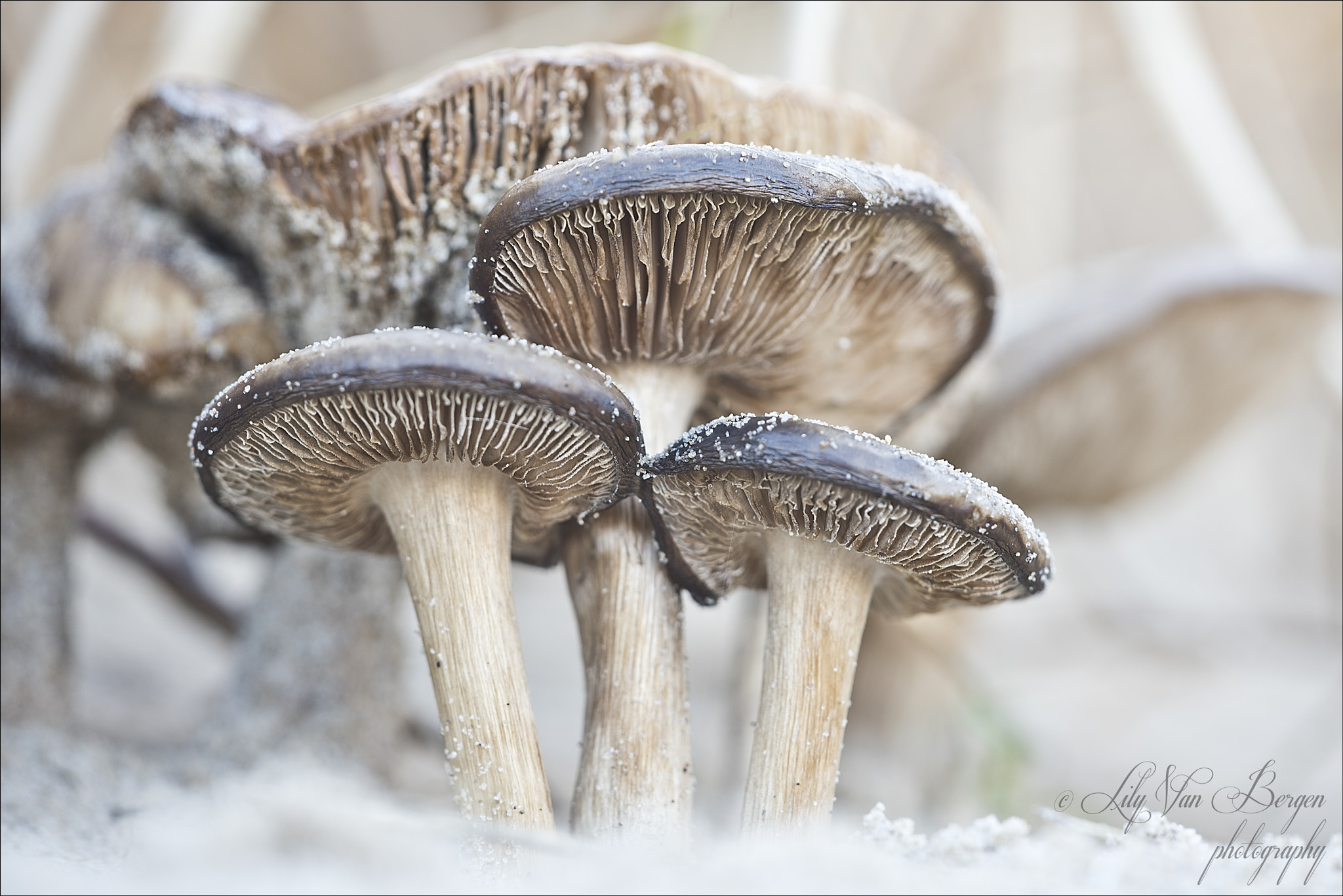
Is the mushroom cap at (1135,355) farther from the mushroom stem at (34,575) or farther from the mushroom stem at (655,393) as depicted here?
the mushroom stem at (34,575)

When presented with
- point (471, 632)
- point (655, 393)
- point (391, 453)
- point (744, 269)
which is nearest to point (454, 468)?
point (391, 453)

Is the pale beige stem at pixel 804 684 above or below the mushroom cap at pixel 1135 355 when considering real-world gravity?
below

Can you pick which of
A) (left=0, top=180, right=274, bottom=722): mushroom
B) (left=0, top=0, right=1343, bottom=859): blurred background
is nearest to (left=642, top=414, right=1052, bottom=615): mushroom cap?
(left=0, top=0, right=1343, bottom=859): blurred background

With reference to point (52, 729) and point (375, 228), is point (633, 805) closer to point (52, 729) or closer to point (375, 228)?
point (375, 228)

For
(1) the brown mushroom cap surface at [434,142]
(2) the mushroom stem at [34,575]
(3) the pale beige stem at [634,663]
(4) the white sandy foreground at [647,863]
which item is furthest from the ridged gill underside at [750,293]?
(2) the mushroom stem at [34,575]

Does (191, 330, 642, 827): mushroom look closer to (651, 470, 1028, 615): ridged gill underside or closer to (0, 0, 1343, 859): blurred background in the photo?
(651, 470, 1028, 615): ridged gill underside

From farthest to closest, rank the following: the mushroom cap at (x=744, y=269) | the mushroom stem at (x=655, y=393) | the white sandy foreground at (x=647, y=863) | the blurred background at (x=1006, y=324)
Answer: the blurred background at (x=1006, y=324)
the mushroom stem at (x=655, y=393)
the mushroom cap at (x=744, y=269)
the white sandy foreground at (x=647, y=863)

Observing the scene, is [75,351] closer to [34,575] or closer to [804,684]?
[34,575]

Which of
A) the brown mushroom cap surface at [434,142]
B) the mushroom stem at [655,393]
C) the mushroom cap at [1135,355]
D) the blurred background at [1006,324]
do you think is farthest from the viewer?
the blurred background at [1006,324]
